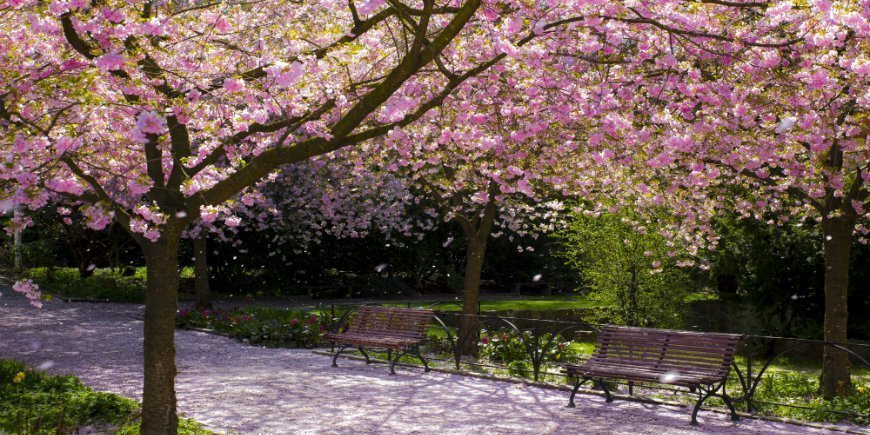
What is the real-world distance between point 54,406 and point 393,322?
5.25 metres

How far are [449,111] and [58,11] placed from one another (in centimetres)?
605

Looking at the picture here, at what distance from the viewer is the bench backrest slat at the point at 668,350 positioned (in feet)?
27.1

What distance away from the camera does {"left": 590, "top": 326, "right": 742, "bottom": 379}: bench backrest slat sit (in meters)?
8.25

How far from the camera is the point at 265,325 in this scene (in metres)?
14.8

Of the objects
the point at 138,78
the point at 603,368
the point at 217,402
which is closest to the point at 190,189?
the point at 138,78

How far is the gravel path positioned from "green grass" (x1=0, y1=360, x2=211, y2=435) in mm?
682

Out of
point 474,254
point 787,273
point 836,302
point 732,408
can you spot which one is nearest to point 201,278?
point 474,254

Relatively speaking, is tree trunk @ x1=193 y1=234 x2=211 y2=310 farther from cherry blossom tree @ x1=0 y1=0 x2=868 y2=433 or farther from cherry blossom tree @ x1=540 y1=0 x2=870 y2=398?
cherry blossom tree @ x1=540 y1=0 x2=870 y2=398

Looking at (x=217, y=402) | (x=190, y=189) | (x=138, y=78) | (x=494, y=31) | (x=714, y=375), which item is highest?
(x=494, y=31)

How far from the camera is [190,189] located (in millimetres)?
5984

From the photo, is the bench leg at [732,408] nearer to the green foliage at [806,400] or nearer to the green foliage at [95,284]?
the green foliage at [806,400]

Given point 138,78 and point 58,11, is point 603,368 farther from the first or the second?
point 58,11

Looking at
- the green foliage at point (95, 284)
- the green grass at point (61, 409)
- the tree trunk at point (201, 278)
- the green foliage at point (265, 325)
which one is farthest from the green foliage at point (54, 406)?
the green foliage at point (95, 284)

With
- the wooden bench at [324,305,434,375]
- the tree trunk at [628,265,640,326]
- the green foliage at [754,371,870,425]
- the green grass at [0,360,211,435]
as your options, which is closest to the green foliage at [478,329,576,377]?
the wooden bench at [324,305,434,375]
